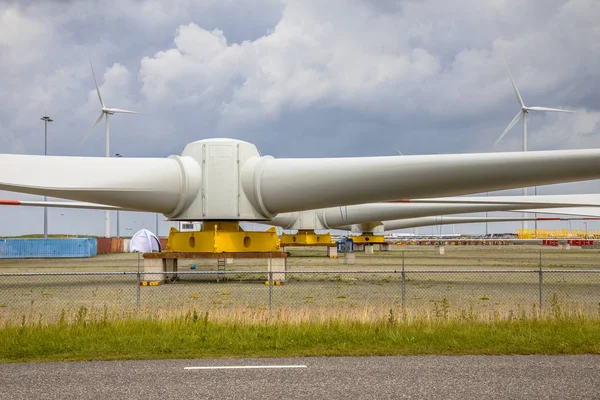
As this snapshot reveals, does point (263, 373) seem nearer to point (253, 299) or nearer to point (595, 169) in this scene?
point (253, 299)

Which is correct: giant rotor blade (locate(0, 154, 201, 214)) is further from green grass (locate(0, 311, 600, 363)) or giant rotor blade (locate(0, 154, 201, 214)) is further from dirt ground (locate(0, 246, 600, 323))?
green grass (locate(0, 311, 600, 363))

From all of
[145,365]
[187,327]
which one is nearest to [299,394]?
[145,365]

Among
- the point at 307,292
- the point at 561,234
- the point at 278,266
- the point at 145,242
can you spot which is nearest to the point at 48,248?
the point at 145,242

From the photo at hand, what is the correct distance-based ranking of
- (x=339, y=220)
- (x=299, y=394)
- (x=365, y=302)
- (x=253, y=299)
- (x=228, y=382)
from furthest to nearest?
(x=339, y=220), (x=253, y=299), (x=365, y=302), (x=228, y=382), (x=299, y=394)

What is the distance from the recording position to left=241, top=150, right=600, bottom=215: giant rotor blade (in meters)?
16.7

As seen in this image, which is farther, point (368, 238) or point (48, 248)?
point (368, 238)

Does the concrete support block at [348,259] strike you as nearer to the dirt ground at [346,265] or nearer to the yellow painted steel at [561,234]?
the dirt ground at [346,265]

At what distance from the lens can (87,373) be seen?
7984mm

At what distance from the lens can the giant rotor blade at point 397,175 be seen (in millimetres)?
16703

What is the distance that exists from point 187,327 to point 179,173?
10118 millimetres

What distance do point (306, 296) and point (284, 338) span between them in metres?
7.28

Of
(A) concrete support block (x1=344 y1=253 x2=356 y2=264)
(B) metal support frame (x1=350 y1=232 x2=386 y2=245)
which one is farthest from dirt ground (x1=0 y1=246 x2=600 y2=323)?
(B) metal support frame (x1=350 y1=232 x2=386 y2=245)

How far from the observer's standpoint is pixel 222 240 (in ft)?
69.6

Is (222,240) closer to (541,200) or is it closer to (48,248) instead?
(541,200)
